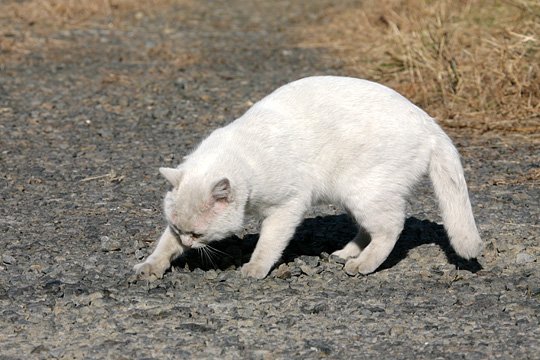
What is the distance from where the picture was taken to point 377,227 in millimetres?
5395

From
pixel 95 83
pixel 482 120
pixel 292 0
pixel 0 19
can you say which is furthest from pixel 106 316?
pixel 292 0

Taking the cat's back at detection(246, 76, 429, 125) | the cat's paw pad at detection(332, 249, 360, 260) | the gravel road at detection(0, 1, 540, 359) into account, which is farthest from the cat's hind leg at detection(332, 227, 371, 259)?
the cat's back at detection(246, 76, 429, 125)

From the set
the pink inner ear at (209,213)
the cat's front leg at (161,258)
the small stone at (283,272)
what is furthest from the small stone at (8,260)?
the small stone at (283,272)

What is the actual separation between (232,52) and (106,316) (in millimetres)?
7248

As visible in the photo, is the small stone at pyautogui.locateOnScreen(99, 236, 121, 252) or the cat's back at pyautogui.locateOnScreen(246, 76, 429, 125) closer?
the cat's back at pyautogui.locateOnScreen(246, 76, 429, 125)

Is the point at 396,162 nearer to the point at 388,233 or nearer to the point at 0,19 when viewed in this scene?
the point at 388,233

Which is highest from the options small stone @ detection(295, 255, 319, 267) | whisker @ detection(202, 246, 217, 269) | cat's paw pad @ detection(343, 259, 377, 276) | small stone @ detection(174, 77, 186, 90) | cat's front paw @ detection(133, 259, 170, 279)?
cat's front paw @ detection(133, 259, 170, 279)

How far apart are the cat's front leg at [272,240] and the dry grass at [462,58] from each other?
11.7ft

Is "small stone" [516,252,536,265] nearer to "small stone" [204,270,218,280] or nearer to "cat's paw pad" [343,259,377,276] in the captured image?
"cat's paw pad" [343,259,377,276]

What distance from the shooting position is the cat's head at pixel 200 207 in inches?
201

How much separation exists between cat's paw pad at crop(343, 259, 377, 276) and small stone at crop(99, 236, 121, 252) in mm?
1366

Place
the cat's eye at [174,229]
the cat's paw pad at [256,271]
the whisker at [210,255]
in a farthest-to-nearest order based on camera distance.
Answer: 1. the whisker at [210,255]
2. the cat's paw pad at [256,271]
3. the cat's eye at [174,229]

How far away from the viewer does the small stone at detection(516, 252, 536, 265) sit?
5.62m

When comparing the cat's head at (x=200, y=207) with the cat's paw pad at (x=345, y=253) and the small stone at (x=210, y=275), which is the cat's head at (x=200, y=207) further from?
the cat's paw pad at (x=345, y=253)
